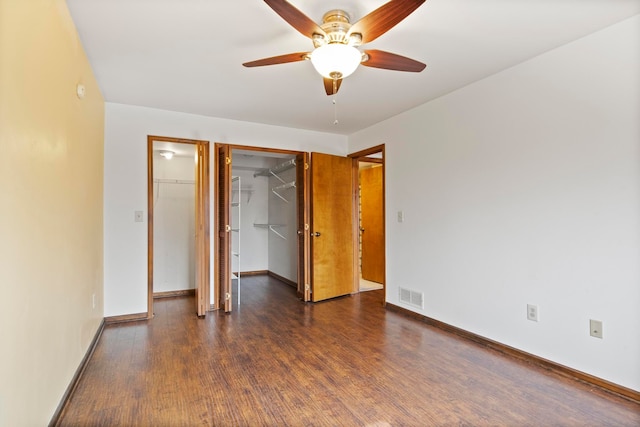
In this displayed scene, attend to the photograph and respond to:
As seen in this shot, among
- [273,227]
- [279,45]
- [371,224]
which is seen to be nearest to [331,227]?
[371,224]

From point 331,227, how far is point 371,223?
127 cm

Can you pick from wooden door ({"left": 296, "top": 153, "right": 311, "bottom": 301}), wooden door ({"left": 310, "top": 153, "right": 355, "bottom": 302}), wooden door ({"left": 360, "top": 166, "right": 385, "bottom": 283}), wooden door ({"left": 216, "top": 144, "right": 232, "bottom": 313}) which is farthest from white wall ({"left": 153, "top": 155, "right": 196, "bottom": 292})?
wooden door ({"left": 360, "top": 166, "right": 385, "bottom": 283})

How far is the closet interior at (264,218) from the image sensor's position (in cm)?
568

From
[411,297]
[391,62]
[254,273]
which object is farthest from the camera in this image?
[254,273]

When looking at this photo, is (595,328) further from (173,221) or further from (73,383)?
(173,221)

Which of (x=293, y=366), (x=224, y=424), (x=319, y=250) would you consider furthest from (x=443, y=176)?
(x=224, y=424)

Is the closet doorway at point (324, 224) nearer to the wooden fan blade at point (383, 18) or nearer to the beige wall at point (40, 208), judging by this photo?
the beige wall at point (40, 208)

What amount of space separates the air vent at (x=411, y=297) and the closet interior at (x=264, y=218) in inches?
79.0

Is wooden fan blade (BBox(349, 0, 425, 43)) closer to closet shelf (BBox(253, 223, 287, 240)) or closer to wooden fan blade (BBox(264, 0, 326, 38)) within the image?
wooden fan blade (BBox(264, 0, 326, 38))

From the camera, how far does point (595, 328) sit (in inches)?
89.8

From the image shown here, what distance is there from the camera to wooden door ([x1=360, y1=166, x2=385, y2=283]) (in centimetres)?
557

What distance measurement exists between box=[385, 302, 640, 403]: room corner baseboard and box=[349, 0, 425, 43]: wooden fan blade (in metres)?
2.62

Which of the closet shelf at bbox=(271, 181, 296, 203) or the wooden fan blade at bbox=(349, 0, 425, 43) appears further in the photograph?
the closet shelf at bbox=(271, 181, 296, 203)

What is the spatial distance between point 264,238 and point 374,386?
4648mm
